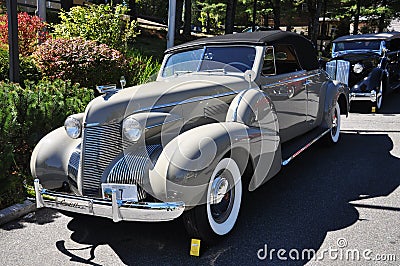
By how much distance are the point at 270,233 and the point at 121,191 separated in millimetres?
1468

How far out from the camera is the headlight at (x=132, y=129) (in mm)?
3334

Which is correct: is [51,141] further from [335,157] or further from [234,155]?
[335,157]

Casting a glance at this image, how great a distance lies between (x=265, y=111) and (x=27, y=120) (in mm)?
2918

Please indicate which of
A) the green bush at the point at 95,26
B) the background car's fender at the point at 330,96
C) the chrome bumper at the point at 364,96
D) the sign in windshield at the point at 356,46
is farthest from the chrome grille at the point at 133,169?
the sign in windshield at the point at 356,46

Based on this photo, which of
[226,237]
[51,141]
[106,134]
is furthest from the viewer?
[51,141]

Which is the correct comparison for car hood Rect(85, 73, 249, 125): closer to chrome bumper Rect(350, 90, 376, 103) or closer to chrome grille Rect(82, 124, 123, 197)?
chrome grille Rect(82, 124, 123, 197)

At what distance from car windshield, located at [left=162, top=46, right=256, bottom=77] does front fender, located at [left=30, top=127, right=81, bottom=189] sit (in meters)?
1.74

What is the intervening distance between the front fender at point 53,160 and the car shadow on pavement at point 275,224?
1.92 ft

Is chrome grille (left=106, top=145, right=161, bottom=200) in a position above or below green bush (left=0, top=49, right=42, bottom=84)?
below

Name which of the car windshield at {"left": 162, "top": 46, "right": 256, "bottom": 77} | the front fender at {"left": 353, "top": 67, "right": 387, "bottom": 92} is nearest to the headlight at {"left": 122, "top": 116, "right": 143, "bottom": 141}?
the car windshield at {"left": 162, "top": 46, "right": 256, "bottom": 77}

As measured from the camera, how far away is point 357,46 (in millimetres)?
11656

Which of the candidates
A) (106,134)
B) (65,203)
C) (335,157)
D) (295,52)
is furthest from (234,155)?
(335,157)

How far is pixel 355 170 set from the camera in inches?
217

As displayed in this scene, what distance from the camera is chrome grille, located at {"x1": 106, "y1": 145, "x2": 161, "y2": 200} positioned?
10.5ft
